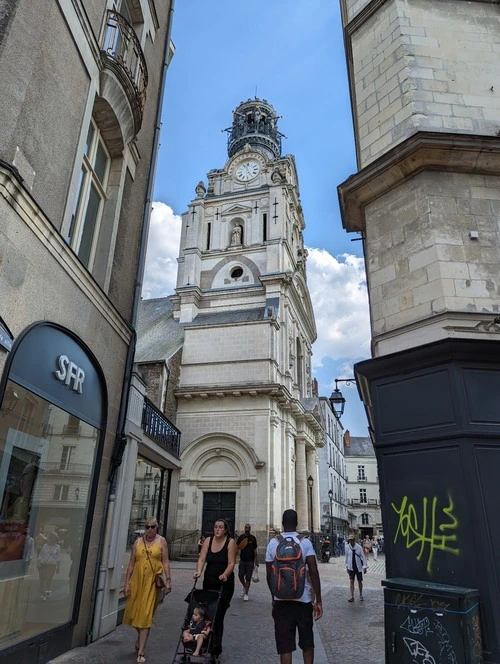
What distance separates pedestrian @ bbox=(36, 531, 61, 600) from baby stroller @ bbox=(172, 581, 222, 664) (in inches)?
73.2

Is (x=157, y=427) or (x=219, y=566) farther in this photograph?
(x=157, y=427)

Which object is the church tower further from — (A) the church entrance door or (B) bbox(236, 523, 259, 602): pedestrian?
(B) bbox(236, 523, 259, 602): pedestrian

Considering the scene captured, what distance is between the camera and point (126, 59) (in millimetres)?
8195

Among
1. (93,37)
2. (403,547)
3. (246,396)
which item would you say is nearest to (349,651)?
(403,547)

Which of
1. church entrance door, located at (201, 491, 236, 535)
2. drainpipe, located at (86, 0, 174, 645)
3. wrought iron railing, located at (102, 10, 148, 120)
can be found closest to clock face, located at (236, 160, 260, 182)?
church entrance door, located at (201, 491, 236, 535)

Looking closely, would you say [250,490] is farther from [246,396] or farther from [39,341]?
[39,341]

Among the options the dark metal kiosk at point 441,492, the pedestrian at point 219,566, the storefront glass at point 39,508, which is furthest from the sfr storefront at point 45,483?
the dark metal kiosk at point 441,492

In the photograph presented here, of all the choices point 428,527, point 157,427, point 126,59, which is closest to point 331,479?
point 157,427

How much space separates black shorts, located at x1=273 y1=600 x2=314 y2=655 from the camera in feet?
15.0

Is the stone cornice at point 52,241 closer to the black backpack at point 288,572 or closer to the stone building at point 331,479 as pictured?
the black backpack at point 288,572

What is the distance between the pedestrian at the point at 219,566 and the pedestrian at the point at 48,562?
1941mm

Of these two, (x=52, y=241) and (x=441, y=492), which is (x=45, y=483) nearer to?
(x=52, y=241)

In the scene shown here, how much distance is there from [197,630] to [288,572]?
1.24 m

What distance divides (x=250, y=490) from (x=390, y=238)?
17667 mm
